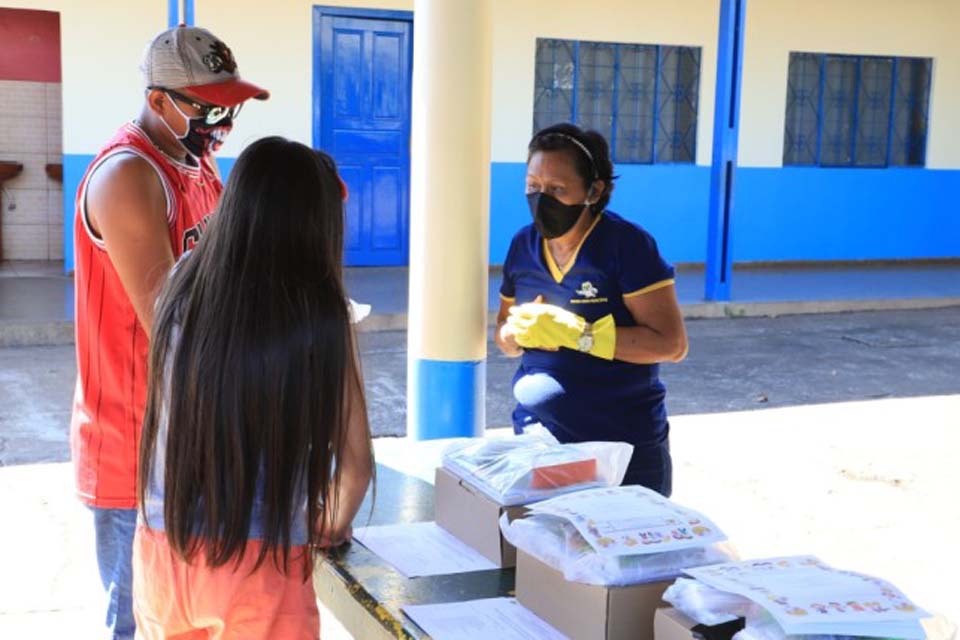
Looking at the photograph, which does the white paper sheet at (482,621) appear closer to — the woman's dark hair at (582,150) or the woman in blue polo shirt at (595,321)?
the woman in blue polo shirt at (595,321)

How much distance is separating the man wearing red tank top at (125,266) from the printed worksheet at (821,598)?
1.25 meters

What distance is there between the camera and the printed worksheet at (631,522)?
1.65m

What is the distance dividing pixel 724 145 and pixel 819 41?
2.96 metres

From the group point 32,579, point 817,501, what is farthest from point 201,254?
point 817,501

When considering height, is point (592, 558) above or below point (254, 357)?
below

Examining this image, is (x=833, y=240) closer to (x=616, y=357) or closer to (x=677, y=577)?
(x=616, y=357)

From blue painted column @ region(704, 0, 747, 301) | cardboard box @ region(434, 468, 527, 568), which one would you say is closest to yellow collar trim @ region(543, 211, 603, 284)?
cardboard box @ region(434, 468, 527, 568)

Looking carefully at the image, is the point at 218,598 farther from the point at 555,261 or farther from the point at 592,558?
the point at 555,261

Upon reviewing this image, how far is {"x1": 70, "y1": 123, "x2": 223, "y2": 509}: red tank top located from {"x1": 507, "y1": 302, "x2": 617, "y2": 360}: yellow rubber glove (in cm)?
95

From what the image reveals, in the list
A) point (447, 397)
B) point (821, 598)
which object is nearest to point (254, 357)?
point (821, 598)

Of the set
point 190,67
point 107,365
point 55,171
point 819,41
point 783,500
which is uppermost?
point 819,41

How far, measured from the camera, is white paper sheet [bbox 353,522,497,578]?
2.03 meters

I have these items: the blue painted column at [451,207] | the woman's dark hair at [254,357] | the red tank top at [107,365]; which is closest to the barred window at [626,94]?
the blue painted column at [451,207]

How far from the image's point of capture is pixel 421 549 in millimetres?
2143
